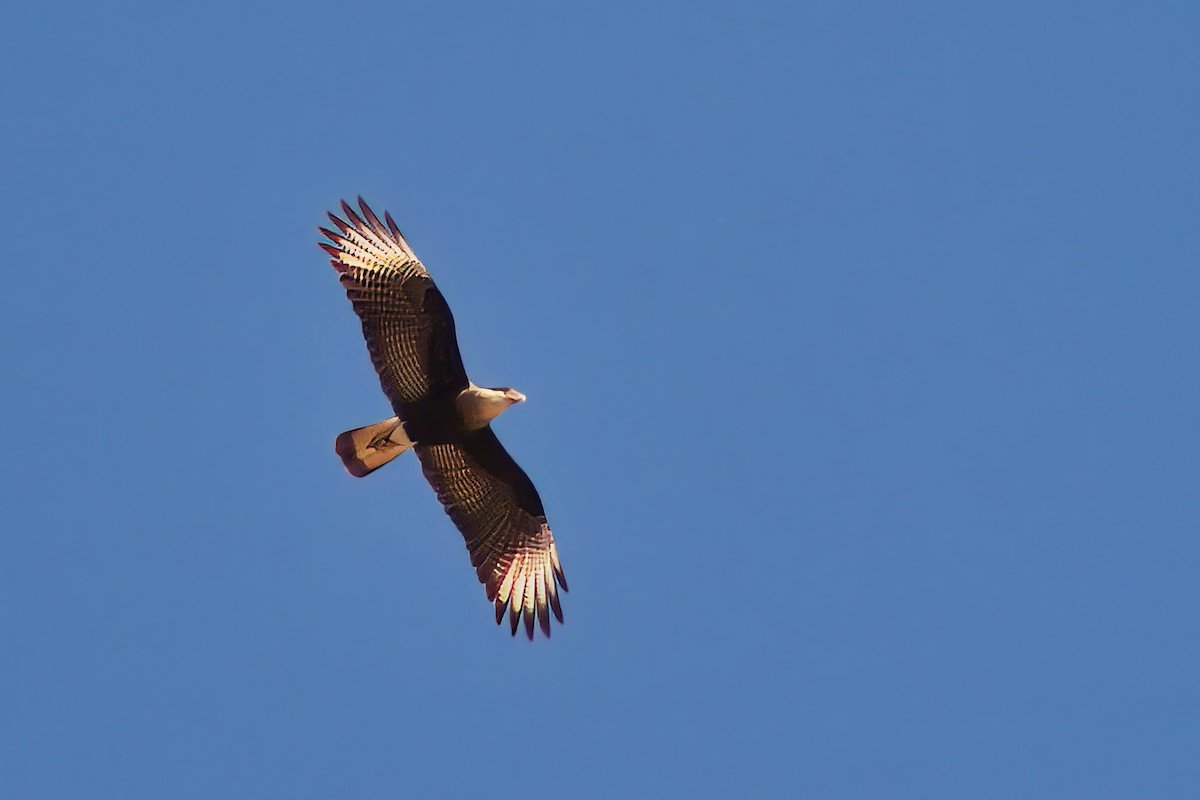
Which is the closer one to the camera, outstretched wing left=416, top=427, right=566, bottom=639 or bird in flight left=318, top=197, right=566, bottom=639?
bird in flight left=318, top=197, right=566, bottom=639

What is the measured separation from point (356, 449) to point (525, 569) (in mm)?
2105

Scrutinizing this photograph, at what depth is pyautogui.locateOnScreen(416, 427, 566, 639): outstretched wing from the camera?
16484 mm

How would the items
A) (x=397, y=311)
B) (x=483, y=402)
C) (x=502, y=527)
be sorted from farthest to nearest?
(x=502, y=527) < (x=483, y=402) < (x=397, y=311)

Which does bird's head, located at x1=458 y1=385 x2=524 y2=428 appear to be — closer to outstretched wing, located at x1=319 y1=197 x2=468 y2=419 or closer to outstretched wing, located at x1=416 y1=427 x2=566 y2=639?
outstretched wing, located at x1=319 y1=197 x2=468 y2=419

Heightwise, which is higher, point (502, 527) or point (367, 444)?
point (502, 527)

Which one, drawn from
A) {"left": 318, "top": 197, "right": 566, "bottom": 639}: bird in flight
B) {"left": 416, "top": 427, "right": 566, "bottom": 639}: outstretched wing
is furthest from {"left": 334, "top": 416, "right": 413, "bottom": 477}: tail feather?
{"left": 416, "top": 427, "right": 566, "bottom": 639}: outstretched wing

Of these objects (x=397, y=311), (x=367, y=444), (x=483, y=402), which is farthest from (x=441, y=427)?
(x=397, y=311)

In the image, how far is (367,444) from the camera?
1599cm

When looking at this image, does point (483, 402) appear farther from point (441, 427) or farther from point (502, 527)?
point (502, 527)

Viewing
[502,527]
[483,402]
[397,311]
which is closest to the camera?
[397,311]

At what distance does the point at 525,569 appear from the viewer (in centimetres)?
1672

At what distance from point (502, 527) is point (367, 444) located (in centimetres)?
166

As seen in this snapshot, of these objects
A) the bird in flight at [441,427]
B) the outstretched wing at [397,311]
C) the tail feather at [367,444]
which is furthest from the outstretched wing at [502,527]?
the outstretched wing at [397,311]

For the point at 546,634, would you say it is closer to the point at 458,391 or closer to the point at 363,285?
the point at 458,391
